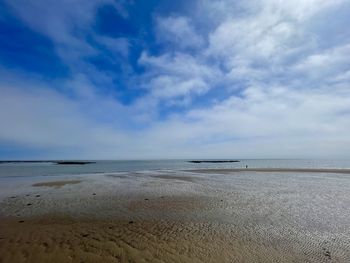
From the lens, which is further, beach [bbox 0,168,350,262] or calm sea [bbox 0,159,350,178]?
calm sea [bbox 0,159,350,178]

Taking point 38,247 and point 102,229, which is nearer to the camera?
point 38,247

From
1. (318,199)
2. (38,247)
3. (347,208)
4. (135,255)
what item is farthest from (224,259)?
(318,199)

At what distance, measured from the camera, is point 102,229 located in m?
9.37

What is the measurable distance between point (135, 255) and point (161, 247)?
0.96 metres

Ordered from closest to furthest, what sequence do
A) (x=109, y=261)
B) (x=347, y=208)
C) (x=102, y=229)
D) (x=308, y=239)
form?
(x=109, y=261) → (x=308, y=239) → (x=102, y=229) → (x=347, y=208)

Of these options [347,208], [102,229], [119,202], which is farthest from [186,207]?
[347,208]

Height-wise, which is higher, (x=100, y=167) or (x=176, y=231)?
(x=100, y=167)

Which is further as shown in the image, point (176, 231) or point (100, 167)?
point (100, 167)

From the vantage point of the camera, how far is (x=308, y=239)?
26.7 ft

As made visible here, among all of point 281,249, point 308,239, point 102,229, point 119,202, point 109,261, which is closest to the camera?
point 109,261

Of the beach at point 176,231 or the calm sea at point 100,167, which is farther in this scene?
the calm sea at point 100,167

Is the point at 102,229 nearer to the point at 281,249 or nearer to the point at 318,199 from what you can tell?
the point at 281,249

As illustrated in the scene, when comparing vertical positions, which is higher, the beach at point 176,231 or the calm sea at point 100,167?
the calm sea at point 100,167

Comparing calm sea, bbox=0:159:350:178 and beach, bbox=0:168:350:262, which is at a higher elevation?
calm sea, bbox=0:159:350:178
